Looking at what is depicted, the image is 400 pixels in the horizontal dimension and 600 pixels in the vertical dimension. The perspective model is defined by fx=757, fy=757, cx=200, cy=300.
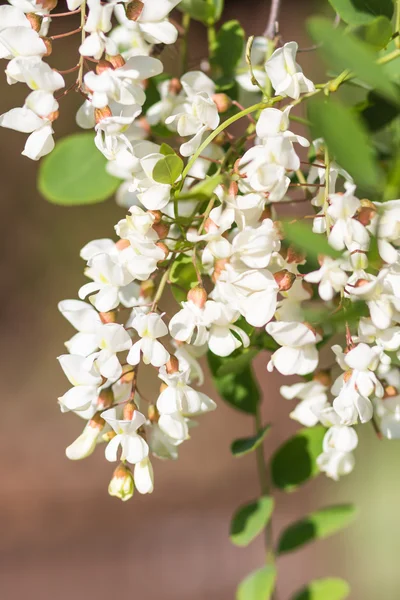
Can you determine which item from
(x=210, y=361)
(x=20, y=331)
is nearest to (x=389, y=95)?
(x=210, y=361)

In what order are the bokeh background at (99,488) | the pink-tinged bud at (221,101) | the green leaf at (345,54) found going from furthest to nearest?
the bokeh background at (99,488)
the pink-tinged bud at (221,101)
the green leaf at (345,54)

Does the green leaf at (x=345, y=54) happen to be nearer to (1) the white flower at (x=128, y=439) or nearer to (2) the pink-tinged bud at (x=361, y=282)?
(2) the pink-tinged bud at (x=361, y=282)

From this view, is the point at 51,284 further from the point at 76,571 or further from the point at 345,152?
the point at 345,152

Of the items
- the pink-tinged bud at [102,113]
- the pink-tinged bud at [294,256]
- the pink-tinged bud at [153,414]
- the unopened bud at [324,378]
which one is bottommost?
the pink-tinged bud at [153,414]

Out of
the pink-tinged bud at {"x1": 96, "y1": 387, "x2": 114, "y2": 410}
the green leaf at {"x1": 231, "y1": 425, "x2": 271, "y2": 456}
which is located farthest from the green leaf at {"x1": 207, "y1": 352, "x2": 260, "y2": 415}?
the pink-tinged bud at {"x1": 96, "y1": 387, "x2": 114, "y2": 410}

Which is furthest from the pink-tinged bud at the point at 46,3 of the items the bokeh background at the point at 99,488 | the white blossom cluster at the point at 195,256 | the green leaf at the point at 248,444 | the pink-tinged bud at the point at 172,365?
the bokeh background at the point at 99,488
